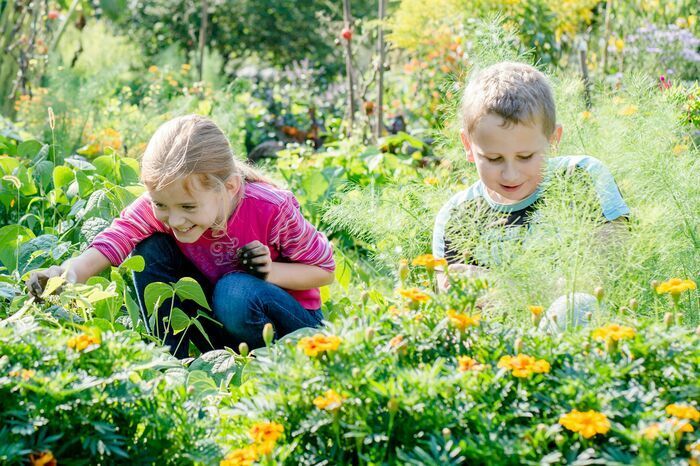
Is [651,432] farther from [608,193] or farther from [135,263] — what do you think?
[135,263]

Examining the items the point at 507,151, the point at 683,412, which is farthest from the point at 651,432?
the point at 507,151

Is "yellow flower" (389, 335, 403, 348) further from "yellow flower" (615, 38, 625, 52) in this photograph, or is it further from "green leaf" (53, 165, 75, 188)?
"yellow flower" (615, 38, 625, 52)

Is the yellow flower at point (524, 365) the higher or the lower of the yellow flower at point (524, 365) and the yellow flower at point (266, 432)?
the higher

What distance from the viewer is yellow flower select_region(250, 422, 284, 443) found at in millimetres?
1319

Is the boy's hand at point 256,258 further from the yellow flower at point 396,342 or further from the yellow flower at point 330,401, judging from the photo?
the yellow flower at point 330,401

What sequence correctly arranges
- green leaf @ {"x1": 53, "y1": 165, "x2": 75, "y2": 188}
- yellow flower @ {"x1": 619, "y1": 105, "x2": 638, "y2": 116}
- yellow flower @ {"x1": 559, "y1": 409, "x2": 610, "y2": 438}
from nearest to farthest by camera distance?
1. yellow flower @ {"x1": 559, "y1": 409, "x2": 610, "y2": 438}
2. yellow flower @ {"x1": 619, "y1": 105, "x2": 638, "y2": 116}
3. green leaf @ {"x1": 53, "y1": 165, "x2": 75, "y2": 188}

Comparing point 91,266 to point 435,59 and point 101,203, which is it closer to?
point 101,203

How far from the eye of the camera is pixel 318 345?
1361mm

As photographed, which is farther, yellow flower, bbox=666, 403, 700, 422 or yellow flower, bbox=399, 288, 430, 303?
yellow flower, bbox=399, 288, 430, 303

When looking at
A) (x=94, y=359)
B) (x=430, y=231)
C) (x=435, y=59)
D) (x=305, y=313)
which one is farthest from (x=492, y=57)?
(x=435, y=59)

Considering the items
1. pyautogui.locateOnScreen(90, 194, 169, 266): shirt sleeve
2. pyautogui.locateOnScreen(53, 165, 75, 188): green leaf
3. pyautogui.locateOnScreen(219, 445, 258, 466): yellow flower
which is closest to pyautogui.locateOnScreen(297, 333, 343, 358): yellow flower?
pyautogui.locateOnScreen(219, 445, 258, 466): yellow flower

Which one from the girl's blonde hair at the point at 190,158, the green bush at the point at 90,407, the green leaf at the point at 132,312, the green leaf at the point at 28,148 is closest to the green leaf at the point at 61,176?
the green leaf at the point at 28,148

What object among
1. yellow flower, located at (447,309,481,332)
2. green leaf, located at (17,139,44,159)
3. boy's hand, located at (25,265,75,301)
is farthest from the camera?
green leaf, located at (17,139,44,159)

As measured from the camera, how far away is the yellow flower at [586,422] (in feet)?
4.02
